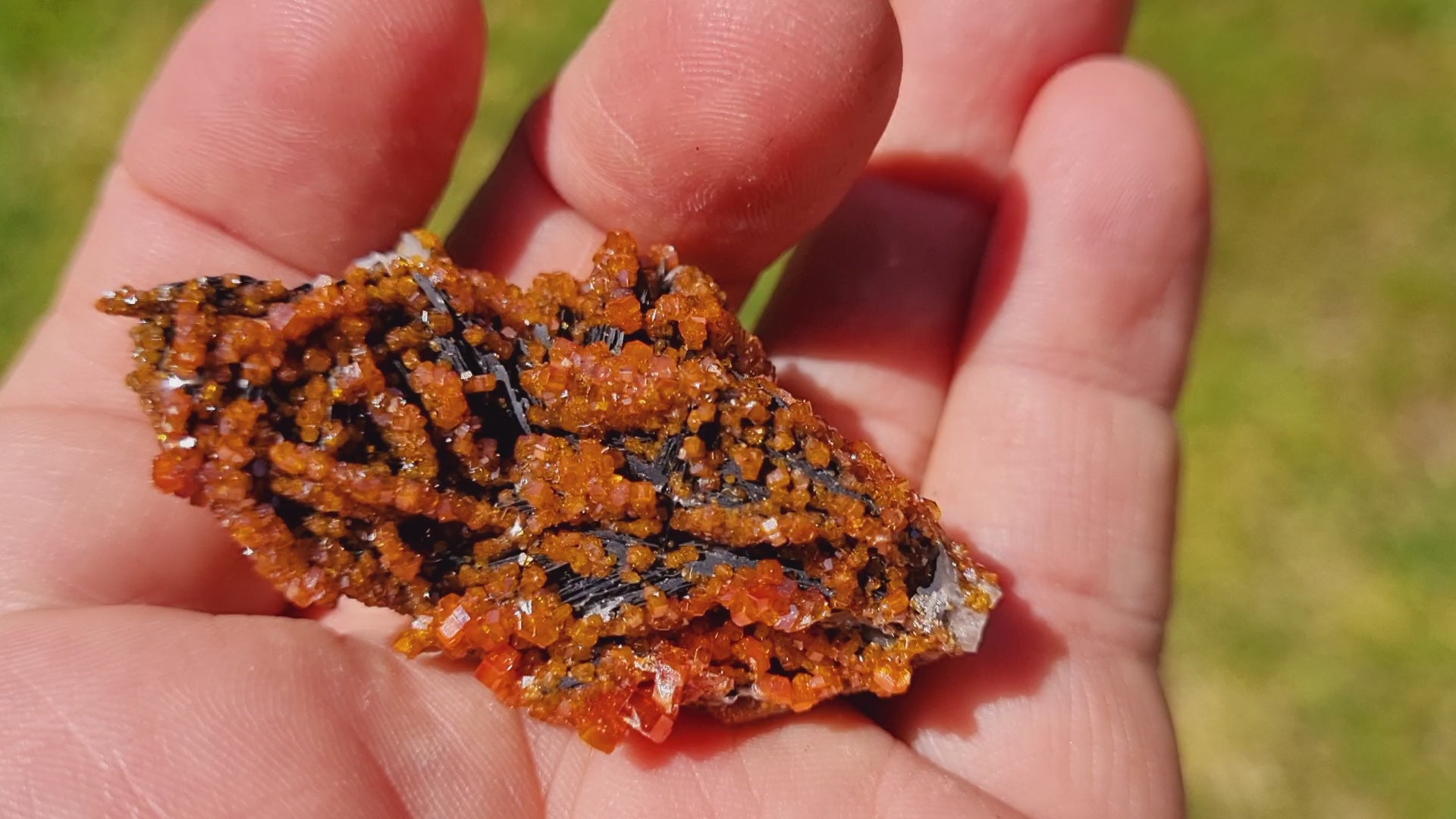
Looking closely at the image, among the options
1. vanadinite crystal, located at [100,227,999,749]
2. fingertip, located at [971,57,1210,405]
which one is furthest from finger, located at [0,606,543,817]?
fingertip, located at [971,57,1210,405]

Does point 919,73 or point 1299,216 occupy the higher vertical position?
point 919,73

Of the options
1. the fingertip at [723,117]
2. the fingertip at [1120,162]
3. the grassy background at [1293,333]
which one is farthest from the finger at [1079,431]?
the grassy background at [1293,333]

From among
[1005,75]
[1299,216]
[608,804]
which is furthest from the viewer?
[1299,216]

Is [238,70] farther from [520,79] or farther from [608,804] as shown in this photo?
[520,79]

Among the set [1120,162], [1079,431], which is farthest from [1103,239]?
[1079,431]

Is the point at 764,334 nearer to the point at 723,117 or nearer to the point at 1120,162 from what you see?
the point at 723,117

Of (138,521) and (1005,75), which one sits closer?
(138,521)

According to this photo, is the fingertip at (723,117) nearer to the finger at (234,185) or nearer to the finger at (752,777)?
the finger at (234,185)

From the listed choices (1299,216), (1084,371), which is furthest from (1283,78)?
(1084,371)
